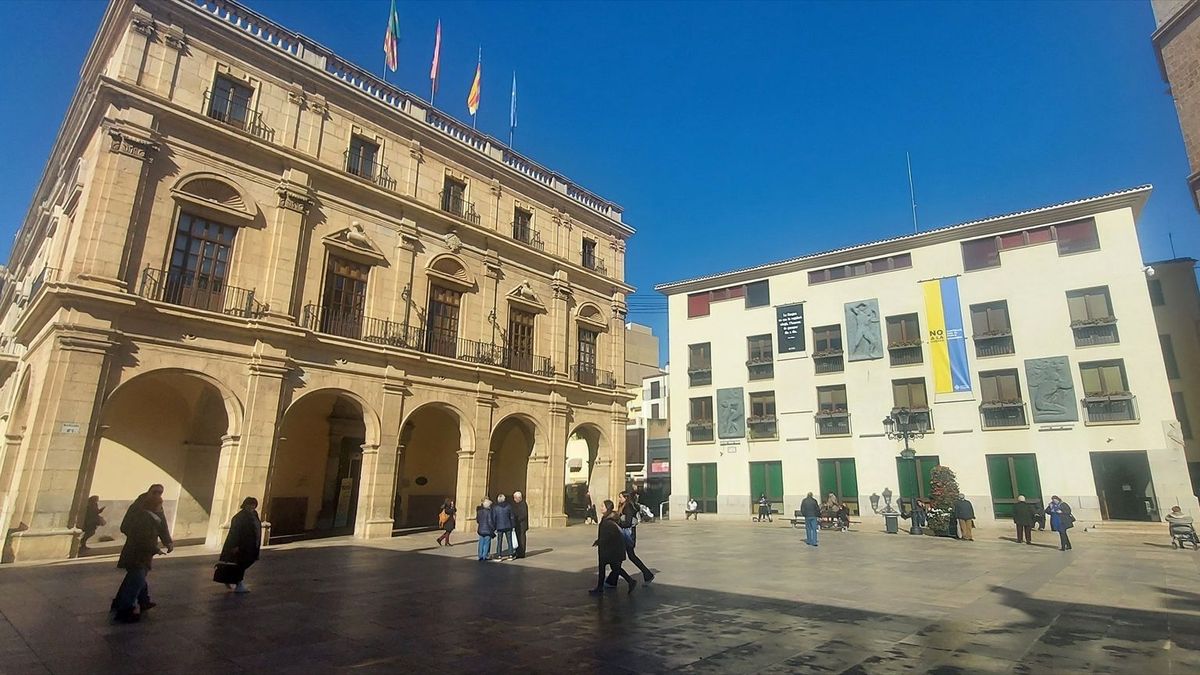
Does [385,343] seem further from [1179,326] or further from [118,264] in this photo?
[1179,326]

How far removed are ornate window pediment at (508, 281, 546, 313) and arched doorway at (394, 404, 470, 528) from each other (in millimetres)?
5444

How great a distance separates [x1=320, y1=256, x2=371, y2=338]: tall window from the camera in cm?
1856

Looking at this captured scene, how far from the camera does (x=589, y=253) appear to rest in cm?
2866

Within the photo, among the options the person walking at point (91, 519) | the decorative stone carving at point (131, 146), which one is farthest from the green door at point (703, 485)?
the decorative stone carving at point (131, 146)

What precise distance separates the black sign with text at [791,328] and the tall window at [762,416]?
2.82 meters

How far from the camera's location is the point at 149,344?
574 inches

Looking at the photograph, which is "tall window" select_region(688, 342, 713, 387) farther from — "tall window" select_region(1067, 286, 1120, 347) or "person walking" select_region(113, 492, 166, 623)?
"person walking" select_region(113, 492, 166, 623)

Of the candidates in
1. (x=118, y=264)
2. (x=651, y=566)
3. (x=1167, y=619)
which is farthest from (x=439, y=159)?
(x=1167, y=619)

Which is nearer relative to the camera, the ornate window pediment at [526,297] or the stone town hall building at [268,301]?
the stone town hall building at [268,301]

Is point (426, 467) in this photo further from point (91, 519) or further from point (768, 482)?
point (768, 482)

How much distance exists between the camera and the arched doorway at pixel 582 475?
26672 millimetres

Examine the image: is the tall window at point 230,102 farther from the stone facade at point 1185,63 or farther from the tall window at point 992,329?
the tall window at point 992,329

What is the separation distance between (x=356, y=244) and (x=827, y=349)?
24.1 meters

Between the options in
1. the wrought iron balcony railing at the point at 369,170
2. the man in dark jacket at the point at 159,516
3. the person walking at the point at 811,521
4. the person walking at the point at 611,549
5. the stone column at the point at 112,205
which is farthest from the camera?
the wrought iron balcony railing at the point at 369,170
